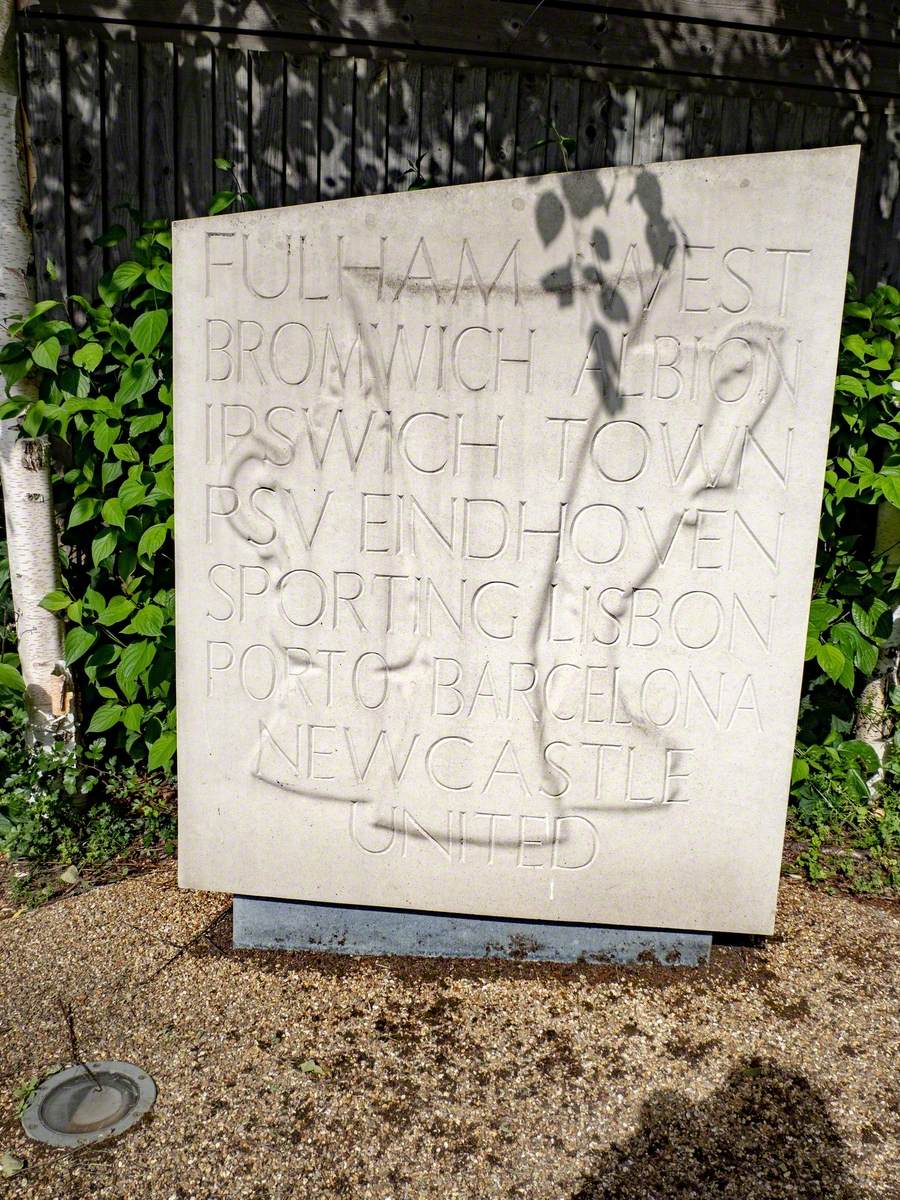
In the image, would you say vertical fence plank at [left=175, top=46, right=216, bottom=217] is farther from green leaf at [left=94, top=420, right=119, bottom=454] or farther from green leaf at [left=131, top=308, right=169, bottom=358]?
green leaf at [left=94, top=420, right=119, bottom=454]

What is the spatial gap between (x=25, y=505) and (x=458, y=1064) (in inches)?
93.3

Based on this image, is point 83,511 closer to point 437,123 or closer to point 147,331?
point 147,331

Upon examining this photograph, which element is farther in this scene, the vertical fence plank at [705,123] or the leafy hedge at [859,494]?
the vertical fence plank at [705,123]

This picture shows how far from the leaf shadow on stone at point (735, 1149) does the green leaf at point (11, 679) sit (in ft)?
8.32

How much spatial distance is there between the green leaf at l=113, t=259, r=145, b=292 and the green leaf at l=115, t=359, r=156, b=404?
0.91 feet

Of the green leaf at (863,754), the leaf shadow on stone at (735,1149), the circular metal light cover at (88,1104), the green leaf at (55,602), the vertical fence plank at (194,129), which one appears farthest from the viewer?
the vertical fence plank at (194,129)

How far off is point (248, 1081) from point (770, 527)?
2.04 m

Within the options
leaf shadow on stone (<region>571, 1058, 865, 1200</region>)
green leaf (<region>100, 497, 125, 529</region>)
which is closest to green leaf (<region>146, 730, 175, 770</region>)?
green leaf (<region>100, 497, 125, 529</region>)

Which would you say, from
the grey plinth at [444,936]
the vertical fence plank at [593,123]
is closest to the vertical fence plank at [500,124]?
the vertical fence plank at [593,123]

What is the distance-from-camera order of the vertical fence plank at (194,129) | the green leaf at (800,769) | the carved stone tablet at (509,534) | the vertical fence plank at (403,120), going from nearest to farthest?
the carved stone tablet at (509,534) < the green leaf at (800,769) < the vertical fence plank at (194,129) < the vertical fence plank at (403,120)

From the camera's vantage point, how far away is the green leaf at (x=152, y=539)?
3.25 meters

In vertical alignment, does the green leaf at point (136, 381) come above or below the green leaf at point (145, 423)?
above

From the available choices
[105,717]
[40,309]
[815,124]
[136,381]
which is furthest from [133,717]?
[815,124]

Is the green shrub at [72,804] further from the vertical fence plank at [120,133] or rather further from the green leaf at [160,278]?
the vertical fence plank at [120,133]
